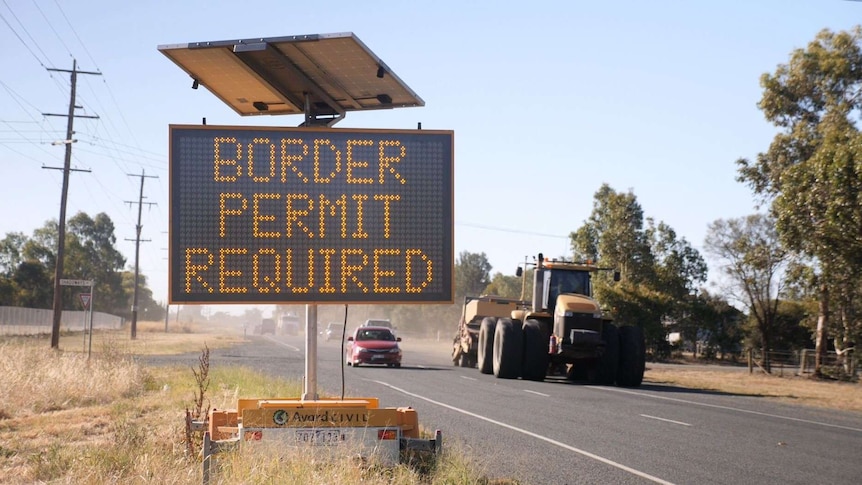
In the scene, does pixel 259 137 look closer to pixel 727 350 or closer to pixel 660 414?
pixel 660 414

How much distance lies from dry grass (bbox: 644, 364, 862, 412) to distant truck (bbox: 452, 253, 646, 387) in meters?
3.49

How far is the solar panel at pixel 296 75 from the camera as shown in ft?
27.1

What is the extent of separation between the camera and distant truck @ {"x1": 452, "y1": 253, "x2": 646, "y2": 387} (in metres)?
27.5

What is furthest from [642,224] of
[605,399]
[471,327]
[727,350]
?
[605,399]

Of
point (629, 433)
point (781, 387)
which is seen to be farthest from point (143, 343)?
point (629, 433)

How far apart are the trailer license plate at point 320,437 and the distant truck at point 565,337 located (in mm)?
18979

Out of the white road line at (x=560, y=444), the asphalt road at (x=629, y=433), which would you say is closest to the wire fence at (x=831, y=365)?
the asphalt road at (x=629, y=433)

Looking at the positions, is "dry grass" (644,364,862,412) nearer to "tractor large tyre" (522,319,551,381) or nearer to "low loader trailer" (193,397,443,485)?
"tractor large tyre" (522,319,551,381)

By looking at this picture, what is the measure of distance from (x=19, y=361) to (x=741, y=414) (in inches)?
589

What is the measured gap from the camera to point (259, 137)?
28.3 feet

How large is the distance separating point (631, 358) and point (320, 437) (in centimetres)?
2075

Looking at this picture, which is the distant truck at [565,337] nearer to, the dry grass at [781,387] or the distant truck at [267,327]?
the dry grass at [781,387]

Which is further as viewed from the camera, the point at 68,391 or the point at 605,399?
the point at 605,399

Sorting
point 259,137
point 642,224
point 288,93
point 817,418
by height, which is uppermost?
point 642,224
